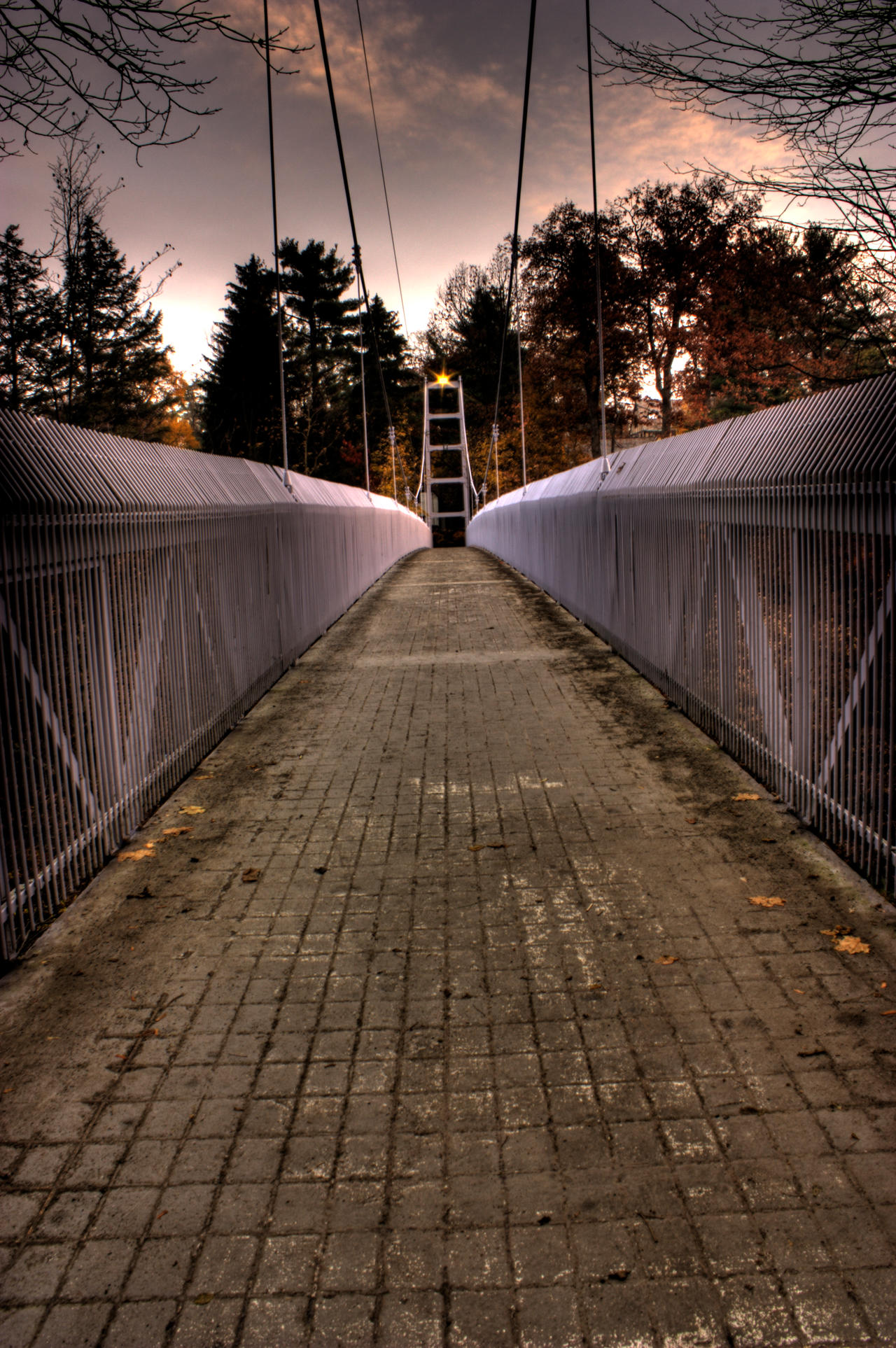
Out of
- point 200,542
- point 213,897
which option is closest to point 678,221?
point 200,542

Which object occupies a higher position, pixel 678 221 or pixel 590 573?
pixel 678 221

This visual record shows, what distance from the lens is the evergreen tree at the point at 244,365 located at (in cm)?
5025

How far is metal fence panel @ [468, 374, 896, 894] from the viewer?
4250 mm

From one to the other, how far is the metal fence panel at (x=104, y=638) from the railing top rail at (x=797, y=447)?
344 centimetres

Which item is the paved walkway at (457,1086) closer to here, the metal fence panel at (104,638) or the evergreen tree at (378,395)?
the metal fence panel at (104,638)

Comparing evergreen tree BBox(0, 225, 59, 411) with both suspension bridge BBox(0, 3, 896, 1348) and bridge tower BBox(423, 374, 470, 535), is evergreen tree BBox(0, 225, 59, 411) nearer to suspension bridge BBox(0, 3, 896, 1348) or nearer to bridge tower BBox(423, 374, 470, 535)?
suspension bridge BBox(0, 3, 896, 1348)

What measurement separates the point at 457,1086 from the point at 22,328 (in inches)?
605

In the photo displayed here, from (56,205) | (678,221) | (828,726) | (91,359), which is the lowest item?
(828,726)

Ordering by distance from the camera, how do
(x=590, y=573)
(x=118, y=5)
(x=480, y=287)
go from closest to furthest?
(x=118, y=5) < (x=590, y=573) < (x=480, y=287)

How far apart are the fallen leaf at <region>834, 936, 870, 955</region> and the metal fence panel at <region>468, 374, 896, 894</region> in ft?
1.60

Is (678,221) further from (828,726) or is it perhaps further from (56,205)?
(828,726)

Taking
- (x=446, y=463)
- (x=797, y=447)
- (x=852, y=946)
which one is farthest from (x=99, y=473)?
(x=446, y=463)

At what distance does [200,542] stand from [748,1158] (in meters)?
5.69

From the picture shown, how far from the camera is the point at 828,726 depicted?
4.82m
